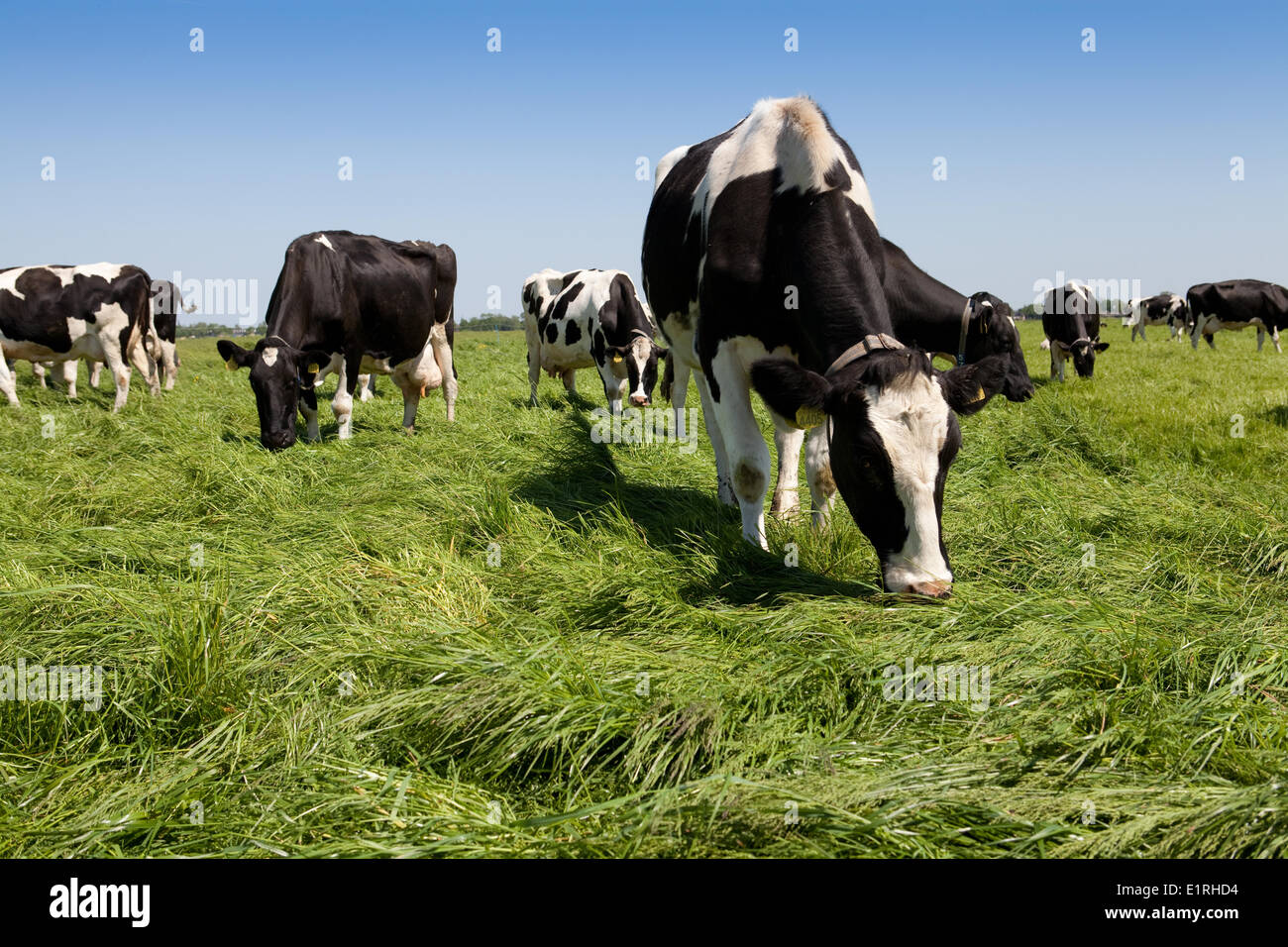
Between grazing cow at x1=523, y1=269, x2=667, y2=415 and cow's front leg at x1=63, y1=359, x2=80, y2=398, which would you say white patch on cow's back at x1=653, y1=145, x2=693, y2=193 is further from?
cow's front leg at x1=63, y1=359, x2=80, y2=398

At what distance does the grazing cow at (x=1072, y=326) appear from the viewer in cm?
1723

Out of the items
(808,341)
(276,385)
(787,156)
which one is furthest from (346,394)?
(808,341)

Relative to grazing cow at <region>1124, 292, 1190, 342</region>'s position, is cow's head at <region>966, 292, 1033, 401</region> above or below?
below

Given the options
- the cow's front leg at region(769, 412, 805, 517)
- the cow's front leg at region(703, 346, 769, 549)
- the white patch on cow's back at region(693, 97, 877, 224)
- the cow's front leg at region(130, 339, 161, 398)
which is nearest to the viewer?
the white patch on cow's back at region(693, 97, 877, 224)

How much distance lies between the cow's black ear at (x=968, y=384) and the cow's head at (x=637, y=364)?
875cm

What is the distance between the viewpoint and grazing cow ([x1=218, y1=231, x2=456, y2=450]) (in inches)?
341

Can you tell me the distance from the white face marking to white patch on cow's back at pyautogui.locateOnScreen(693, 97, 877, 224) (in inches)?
70.3

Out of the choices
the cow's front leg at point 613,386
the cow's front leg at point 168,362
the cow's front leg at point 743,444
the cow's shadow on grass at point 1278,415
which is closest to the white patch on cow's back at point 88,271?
the cow's front leg at point 168,362

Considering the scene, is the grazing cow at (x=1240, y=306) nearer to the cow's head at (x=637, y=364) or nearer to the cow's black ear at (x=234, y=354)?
the cow's head at (x=637, y=364)

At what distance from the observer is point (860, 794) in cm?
220

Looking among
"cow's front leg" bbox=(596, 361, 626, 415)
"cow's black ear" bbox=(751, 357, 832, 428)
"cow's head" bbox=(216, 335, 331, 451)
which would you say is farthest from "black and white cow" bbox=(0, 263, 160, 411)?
"cow's black ear" bbox=(751, 357, 832, 428)

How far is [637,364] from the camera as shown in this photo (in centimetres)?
1288
